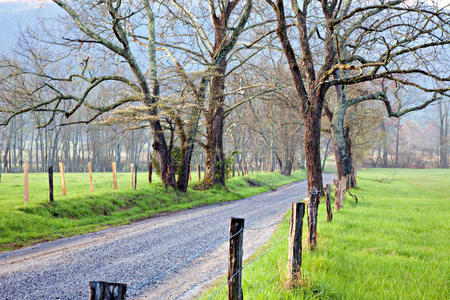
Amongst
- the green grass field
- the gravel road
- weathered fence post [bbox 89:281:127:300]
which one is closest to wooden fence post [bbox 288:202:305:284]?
the green grass field

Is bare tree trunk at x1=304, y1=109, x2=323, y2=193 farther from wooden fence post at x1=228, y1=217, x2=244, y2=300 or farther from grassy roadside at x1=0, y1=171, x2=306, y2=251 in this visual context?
wooden fence post at x1=228, y1=217, x2=244, y2=300

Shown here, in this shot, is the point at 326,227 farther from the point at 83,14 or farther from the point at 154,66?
the point at 83,14

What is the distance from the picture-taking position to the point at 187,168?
60.8 feet

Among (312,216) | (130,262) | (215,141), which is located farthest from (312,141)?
(215,141)

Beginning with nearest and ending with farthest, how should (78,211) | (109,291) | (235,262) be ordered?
1. (109,291)
2. (235,262)
3. (78,211)

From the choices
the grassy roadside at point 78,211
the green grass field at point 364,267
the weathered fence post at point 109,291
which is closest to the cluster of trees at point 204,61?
the grassy roadside at point 78,211

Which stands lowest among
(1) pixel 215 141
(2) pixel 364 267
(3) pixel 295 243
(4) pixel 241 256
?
(2) pixel 364 267

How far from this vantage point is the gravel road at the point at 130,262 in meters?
5.23

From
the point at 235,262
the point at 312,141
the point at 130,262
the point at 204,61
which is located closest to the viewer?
→ the point at 235,262

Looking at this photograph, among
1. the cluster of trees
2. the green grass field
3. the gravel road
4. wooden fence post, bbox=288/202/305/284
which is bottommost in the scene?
the gravel road

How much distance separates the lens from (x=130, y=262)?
21.9 ft

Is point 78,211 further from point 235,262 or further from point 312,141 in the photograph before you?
point 235,262

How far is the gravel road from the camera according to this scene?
5234 millimetres

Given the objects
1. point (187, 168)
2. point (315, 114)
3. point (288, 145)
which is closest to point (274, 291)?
point (315, 114)
